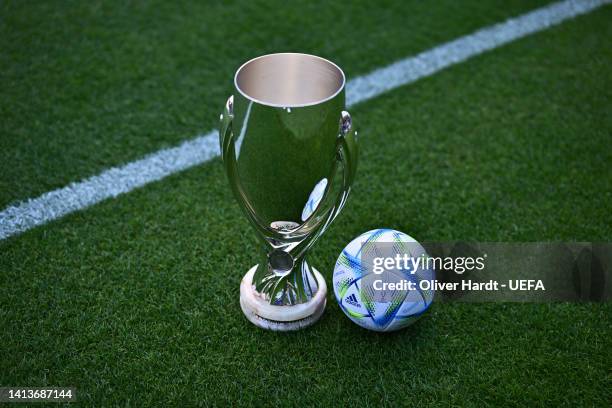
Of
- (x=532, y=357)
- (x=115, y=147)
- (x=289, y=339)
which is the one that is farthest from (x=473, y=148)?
(x=115, y=147)

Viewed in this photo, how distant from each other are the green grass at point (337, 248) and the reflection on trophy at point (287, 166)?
123mm

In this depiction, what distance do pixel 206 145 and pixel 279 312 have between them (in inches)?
48.5

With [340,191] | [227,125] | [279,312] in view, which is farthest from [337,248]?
[227,125]

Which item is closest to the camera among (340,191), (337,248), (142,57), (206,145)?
(340,191)

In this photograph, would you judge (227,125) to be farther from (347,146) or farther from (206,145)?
(206,145)

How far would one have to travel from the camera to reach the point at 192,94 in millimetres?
Result: 3727

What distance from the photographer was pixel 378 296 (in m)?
2.32

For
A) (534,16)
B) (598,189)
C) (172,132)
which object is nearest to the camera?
(598,189)

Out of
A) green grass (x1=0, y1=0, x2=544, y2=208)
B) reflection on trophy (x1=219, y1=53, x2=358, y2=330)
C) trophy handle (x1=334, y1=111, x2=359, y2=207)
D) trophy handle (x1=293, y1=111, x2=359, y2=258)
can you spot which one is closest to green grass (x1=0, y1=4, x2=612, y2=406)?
green grass (x1=0, y1=0, x2=544, y2=208)

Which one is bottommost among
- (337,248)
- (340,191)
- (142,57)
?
(337,248)

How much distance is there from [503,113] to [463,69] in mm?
501

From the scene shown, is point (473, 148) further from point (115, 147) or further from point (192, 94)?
point (115, 147)

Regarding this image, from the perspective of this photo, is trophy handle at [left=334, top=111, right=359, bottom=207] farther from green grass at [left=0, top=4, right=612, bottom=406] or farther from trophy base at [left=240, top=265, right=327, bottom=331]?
green grass at [left=0, top=4, right=612, bottom=406]

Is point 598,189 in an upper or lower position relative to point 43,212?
lower
